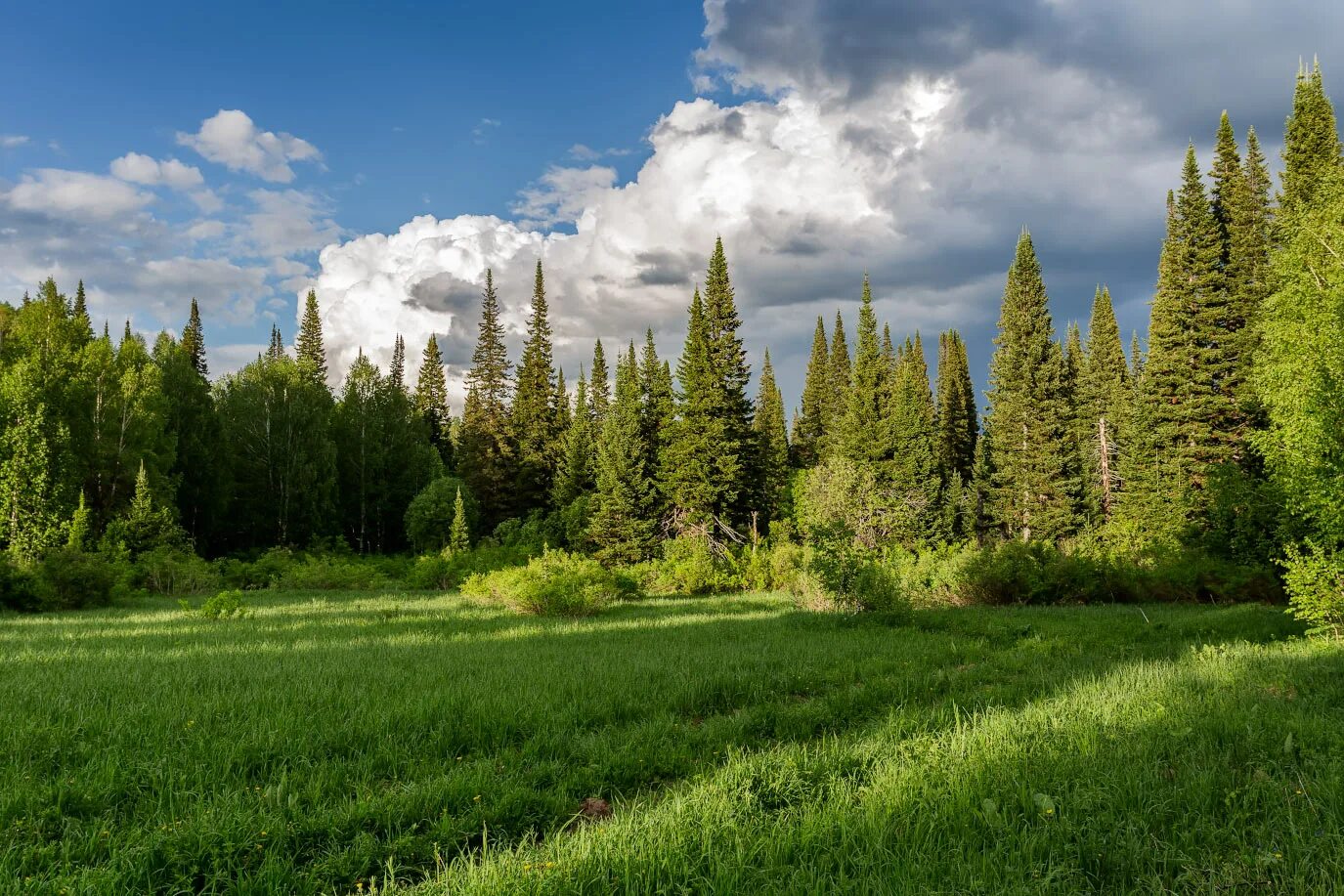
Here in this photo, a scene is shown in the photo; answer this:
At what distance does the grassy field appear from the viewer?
4188 millimetres

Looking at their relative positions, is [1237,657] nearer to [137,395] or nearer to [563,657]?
[563,657]

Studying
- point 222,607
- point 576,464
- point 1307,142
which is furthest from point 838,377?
point 222,607

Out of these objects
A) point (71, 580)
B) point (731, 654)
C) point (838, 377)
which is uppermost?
point (838, 377)

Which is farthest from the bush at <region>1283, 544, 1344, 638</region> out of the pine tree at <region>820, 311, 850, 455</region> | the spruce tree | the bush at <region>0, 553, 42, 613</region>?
the pine tree at <region>820, 311, 850, 455</region>

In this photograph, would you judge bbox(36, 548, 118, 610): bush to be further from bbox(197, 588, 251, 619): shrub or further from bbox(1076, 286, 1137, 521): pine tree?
bbox(1076, 286, 1137, 521): pine tree

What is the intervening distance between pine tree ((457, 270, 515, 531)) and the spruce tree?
4236cm

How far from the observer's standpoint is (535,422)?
182ft

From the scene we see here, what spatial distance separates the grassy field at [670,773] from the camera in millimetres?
4188

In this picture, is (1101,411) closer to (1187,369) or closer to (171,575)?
(1187,369)

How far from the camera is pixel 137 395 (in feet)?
128

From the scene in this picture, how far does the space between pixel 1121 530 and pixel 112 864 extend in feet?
122

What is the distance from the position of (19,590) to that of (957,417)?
224 ft

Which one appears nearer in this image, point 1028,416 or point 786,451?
point 1028,416

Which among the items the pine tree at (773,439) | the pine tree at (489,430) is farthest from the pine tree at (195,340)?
the pine tree at (773,439)
